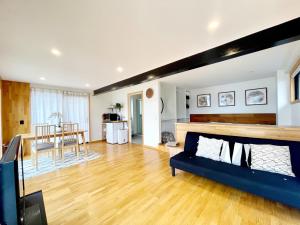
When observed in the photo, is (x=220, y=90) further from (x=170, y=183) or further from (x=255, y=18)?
(x=170, y=183)

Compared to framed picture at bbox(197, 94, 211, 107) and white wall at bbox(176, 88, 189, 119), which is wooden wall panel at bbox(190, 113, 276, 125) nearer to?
framed picture at bbox(197, 94, 211, 107)

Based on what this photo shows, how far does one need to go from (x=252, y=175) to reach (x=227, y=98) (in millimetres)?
4032

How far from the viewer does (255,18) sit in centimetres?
163

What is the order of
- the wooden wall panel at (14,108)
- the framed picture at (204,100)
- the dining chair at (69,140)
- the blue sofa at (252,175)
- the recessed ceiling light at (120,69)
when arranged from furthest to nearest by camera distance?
the framed picture at (204,100) → the wooden wall panel at (14,108) → the dining chair at (69,140) → the recessed ceiling light at (120,69) → the blue sofa at (252,175)

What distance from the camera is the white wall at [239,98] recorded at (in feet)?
14.2

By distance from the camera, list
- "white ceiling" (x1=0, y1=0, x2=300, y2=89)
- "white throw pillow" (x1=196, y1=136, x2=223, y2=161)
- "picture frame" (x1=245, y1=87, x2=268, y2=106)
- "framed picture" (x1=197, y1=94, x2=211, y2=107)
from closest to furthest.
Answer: "white ceiling" (x1=0, y1=0, x2=300, y2=89), "white throw pillow" (x1=196, y1=136, x2=223, y2=161), "picture frame" (x1=245, y1=87, x2=268, y2=106), "framed picture" (x1=197, y1=94, x2=211, y2=107)

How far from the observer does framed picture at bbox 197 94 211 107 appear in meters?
5.76

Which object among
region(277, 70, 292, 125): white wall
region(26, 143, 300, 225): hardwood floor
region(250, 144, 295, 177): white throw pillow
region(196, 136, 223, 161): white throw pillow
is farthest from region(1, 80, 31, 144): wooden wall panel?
region(277, 70, 292, 125): white wall

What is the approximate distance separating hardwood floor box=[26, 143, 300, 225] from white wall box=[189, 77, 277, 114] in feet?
11.9

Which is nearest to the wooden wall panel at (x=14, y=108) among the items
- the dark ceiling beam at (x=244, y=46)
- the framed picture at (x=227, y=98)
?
the dark ceiling beam at (x=244, y=46)

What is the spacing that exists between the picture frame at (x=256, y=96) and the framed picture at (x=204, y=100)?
1335 millimetres

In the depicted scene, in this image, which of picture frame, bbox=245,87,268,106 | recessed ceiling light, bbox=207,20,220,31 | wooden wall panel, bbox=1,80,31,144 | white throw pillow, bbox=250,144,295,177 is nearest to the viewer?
recessed ceiling light, bbox=207,20,220,31

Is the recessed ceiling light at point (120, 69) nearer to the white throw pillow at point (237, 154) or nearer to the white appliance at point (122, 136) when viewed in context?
the white appliance at point (122, 136)

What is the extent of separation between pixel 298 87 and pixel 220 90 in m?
2.63
